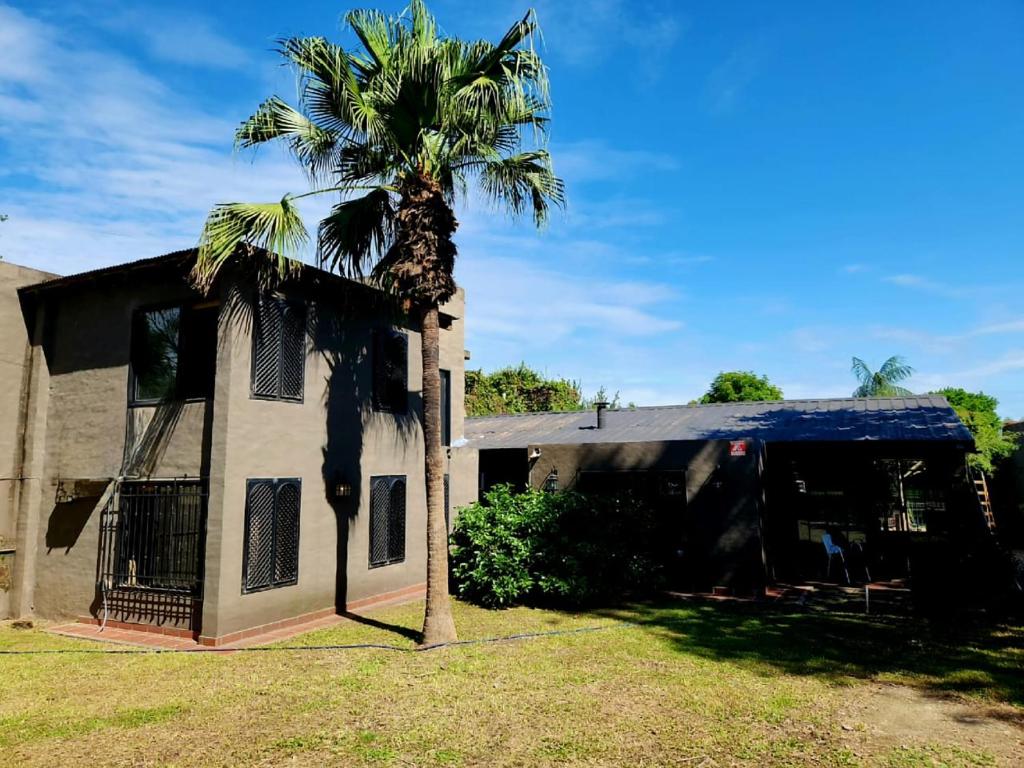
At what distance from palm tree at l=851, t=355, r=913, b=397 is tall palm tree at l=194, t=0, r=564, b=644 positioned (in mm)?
27601

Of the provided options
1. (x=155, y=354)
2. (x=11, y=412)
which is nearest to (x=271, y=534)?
(x=155, y=354)

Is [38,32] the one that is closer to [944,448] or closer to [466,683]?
[466,683]

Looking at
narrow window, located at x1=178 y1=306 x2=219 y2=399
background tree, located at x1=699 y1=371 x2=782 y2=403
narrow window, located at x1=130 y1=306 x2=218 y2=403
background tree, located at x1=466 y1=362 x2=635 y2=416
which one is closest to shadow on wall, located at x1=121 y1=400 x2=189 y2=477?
narrow window, located at x1=130 y1=306 x2=218 y2=403

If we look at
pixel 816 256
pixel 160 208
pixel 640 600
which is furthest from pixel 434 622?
pixel 816 256

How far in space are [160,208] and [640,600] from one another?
1295 centimetres

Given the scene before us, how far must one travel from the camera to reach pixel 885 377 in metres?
30.9

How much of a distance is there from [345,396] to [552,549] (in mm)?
5051

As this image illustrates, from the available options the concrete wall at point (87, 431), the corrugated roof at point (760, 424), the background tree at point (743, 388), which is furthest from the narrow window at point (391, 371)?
the background tree at point (743, 388)

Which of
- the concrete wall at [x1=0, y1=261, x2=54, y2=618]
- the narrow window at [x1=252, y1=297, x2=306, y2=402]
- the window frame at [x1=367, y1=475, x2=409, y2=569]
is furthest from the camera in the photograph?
the window frame at [x1=367, y1=475, x2=409, y2=569]

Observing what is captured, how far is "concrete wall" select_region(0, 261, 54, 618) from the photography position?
11500 millimetres

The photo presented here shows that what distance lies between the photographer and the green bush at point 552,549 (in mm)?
11984

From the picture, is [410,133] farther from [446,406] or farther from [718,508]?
[718,508]

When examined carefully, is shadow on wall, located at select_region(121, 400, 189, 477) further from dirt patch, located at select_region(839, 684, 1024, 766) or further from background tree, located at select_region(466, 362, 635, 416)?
background tree, located at select_region(466, 362, 635, 416)

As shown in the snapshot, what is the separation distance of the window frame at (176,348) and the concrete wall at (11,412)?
8.45ft
